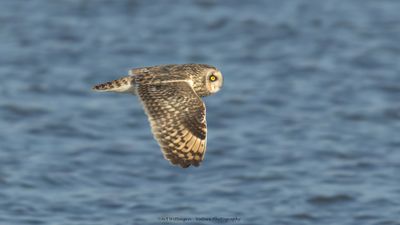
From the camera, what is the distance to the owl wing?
9.63m

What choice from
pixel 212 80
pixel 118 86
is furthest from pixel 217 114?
pixel 118 86

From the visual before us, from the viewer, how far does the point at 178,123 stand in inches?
385

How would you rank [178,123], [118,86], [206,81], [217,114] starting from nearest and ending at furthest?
1. [178,123]
2. [118,86]
3. [206,81]
4. [217,114]

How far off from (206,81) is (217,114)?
6.97 metres

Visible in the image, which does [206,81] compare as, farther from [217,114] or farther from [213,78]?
[217,114]

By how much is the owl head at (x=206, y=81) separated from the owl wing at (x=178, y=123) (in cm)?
61

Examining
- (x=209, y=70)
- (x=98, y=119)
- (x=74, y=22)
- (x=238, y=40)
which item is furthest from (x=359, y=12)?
(x=209, y=70)

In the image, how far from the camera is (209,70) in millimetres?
10828

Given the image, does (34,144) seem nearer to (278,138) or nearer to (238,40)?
(278,138)

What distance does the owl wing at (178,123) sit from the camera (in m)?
9.63

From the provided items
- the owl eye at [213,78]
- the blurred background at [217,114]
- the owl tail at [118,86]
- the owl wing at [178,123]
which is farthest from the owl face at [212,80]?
the blurred background at [217,114]

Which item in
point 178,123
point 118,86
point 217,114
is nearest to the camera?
point 178,123

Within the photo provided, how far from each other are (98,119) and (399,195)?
523 centimetres

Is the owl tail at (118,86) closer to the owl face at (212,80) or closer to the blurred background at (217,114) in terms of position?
the owl face at (212,80)
